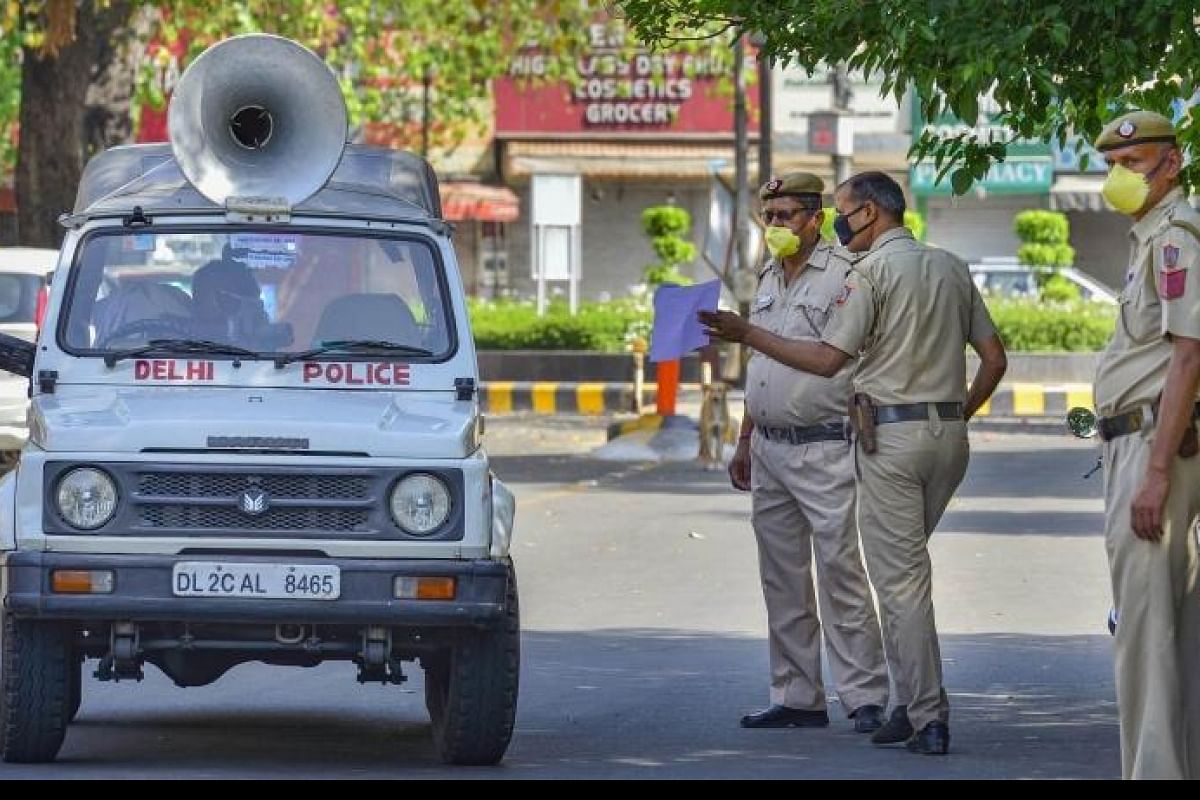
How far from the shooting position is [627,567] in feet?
51.5

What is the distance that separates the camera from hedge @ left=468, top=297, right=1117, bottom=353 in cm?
3281

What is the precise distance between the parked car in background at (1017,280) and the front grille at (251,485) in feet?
97.7

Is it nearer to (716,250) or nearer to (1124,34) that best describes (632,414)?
(716,250)

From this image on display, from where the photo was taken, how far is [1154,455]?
7.18 metres

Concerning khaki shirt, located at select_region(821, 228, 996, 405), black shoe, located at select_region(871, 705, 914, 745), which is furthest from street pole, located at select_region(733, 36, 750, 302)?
black shoe, located at select_region(871, 705, 914, 745)

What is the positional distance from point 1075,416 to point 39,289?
11750 millimetres

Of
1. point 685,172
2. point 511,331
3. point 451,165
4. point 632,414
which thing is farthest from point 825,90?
point 632,414

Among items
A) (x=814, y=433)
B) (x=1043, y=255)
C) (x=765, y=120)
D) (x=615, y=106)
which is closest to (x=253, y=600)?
(x=814, y=433)

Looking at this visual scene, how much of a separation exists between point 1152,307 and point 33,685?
3360mm

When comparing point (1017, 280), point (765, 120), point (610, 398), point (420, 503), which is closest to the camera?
point (420, 503)

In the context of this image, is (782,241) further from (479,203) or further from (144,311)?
(479,203)

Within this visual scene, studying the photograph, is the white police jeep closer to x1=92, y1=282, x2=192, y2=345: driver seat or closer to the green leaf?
x1=92, y1=282, x2=192, y2=345: driver seat

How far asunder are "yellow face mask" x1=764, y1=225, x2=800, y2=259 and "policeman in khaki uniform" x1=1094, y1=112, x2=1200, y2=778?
2201 mm

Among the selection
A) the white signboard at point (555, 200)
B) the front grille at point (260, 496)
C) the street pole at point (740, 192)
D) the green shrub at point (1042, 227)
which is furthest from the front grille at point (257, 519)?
the green shrub at point (1042, 227)
